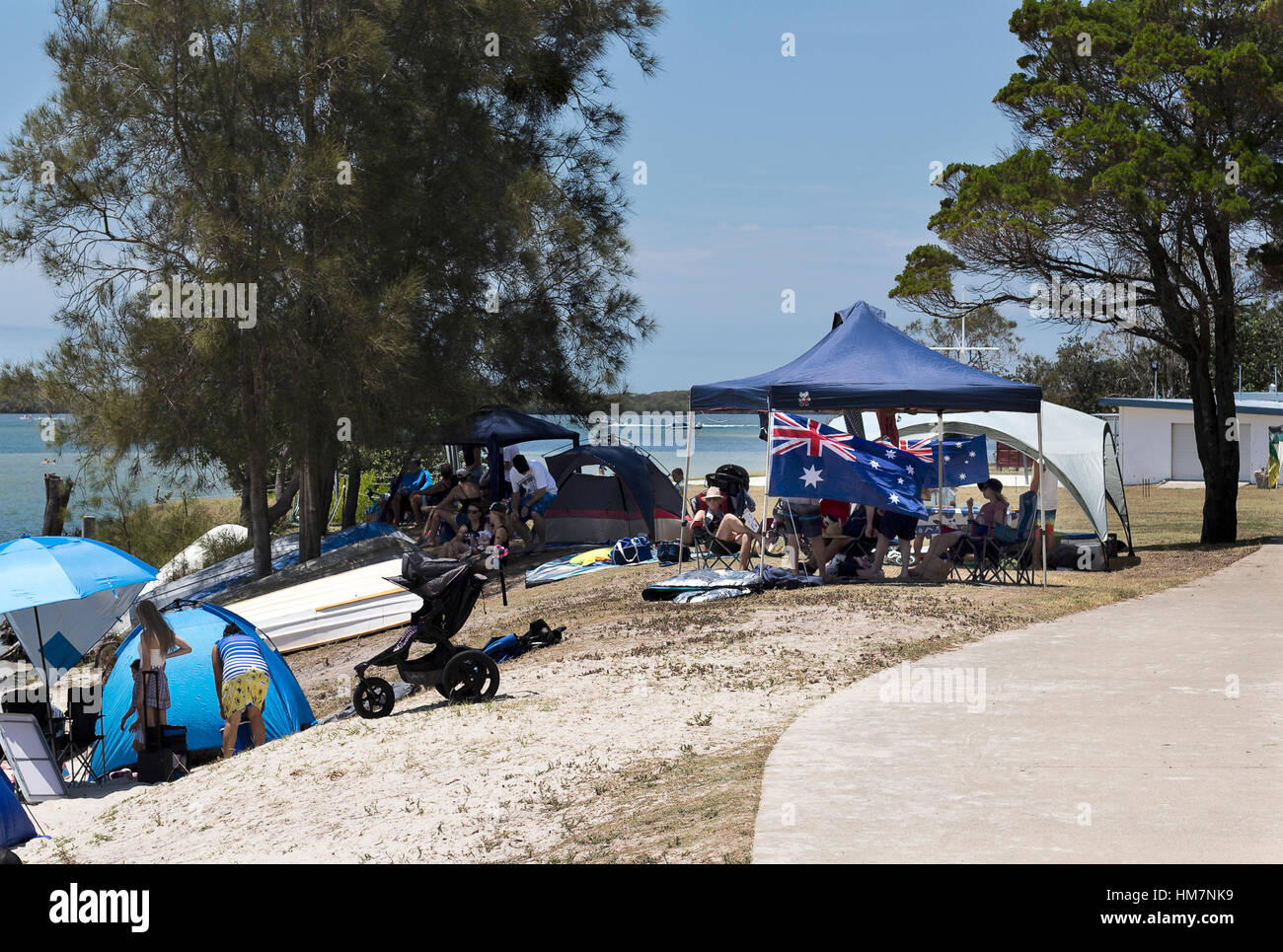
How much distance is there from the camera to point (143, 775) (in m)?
9.89

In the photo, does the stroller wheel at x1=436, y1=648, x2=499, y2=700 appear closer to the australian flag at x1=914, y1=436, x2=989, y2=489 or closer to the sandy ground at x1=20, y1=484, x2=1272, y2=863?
the sandy ground at x1=20, y1=484, x2=1272, y2=863

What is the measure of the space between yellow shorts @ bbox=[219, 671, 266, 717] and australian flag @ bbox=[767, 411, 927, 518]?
6.06 metres

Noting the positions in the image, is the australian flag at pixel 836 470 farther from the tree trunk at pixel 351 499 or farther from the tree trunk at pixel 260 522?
the tree trunk at pixel 351 499

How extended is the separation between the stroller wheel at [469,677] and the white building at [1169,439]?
37741 mm

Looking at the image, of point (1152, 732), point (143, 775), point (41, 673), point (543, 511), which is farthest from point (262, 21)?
point (1152, 732)

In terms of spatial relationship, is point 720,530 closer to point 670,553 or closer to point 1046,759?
point 670,553

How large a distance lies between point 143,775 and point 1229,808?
7770 mm

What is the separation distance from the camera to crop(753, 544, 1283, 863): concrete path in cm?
524

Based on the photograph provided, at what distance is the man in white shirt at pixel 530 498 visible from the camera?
20.9 meters

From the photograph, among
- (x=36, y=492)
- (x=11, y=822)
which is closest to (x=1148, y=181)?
(x=11, y=822)

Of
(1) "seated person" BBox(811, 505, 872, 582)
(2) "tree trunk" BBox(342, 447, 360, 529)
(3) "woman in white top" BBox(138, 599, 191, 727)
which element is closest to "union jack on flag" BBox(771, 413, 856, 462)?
(1) "seated person" BBox(811, 505, 872, 582)

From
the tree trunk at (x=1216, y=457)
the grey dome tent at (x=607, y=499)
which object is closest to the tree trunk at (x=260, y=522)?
the grey dome tent at (x=607, y=499)

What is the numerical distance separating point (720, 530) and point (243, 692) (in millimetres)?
6866

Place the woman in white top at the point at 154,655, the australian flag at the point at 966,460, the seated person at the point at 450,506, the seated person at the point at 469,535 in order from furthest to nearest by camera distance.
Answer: the seated person at the point at 450,506 → the australian flag at the point at 966,460 → the seated person at the point at 469,535 → the woman in white top at the point at 154,655
